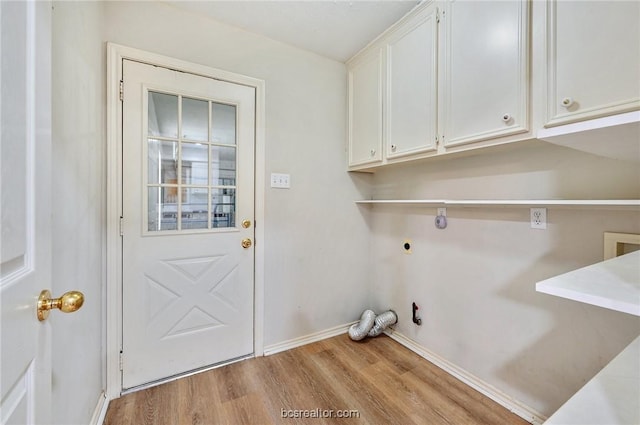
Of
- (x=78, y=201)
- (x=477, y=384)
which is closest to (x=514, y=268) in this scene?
(x=477, y=384)

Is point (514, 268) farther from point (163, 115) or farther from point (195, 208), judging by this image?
point (163, 115)

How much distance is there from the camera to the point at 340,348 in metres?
2.15

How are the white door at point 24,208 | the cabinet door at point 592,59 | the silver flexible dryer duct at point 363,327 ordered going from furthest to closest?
the silver flexible dryer duct at point 363,327, the cabinet door at point 592,59, the white door at point 24,208

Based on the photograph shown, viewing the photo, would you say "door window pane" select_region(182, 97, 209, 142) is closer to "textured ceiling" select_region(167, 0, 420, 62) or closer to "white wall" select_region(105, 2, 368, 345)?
"white wall" select_region(105, 2, 368, 345)

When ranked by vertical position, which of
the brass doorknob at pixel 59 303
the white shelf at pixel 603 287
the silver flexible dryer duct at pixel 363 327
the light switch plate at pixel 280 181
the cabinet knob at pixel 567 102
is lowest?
the silver flexible dryer duct at pixel 363 327

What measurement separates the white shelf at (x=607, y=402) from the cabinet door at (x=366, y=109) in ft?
5.26

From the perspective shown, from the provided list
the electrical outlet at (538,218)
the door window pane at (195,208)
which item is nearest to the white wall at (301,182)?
the door window pane at (195,208)

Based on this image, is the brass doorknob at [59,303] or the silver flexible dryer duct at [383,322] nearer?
the brass doorknob at [59,303]

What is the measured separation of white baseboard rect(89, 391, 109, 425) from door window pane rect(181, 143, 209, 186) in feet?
4.36

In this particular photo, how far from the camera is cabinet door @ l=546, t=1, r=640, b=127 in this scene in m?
0.94

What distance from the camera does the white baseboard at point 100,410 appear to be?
1.38 m

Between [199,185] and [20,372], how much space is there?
1.45 metres

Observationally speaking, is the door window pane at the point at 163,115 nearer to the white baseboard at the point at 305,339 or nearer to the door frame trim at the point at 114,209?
the door frame trim at the point at 114,209

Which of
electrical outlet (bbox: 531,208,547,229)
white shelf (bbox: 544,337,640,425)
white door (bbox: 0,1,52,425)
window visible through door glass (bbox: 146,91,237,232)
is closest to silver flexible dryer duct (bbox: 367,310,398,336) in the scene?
electrical outlet (bbox: 531,208,547,229)
